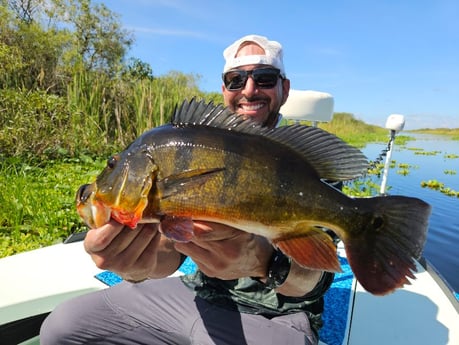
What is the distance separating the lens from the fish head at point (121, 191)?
1.42 metres

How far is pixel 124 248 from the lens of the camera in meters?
1.69

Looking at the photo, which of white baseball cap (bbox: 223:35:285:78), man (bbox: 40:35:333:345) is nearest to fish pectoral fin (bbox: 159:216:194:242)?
man (bbox: 40:35:333:345)

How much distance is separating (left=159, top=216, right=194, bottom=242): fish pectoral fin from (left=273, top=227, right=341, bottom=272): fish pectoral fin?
349mm

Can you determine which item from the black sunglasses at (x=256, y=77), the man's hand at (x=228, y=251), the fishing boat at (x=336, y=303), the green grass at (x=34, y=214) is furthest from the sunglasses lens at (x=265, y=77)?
the green grass at (x=34, y=214)

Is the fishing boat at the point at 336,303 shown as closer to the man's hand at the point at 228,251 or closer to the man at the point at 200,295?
the man at the point at 200,295

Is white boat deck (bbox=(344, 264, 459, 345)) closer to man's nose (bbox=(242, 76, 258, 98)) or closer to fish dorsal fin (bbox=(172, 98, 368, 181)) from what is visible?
fish dorsal fin (bbox=(172, 98, 368, 181))

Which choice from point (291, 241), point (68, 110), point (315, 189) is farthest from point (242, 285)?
point (68, 110)

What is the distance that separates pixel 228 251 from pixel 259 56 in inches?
64.9

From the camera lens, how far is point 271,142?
1.49 meters

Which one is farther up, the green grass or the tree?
the tree

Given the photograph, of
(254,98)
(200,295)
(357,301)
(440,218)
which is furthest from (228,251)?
(440,218)

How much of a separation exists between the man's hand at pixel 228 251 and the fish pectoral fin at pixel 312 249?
225 mm

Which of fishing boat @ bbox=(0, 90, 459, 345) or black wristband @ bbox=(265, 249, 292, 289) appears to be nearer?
black wristband @ bbox=(265, 249, 292, 289)

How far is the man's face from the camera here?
8.93 feet
